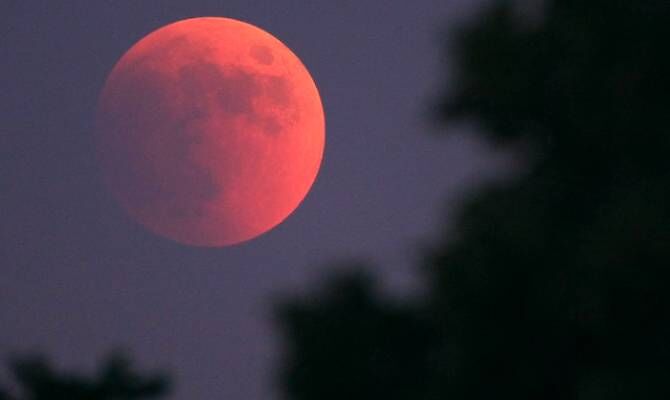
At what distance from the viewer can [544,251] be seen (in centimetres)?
536

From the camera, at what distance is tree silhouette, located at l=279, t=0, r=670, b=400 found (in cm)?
508

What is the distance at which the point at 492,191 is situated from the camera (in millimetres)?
5680

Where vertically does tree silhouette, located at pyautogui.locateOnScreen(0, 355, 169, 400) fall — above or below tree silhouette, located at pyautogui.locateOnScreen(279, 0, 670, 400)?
above

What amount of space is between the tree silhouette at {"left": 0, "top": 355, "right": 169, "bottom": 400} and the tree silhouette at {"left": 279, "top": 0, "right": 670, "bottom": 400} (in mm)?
4602

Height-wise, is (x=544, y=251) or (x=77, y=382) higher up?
(x=77, y=382)

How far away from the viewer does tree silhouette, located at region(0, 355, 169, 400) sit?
10383 millimetres

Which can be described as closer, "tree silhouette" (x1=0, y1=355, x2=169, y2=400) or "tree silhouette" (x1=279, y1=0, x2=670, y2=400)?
"tree silhouette" (x1=279, y1=0, x2=670, y2=400)

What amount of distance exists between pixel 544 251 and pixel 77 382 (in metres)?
6.48

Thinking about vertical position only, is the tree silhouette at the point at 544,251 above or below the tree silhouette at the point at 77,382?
below

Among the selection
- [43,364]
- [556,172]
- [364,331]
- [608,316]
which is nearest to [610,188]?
[556,172]

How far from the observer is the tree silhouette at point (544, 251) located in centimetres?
508

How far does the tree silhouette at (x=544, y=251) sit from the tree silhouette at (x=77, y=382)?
460 centimetres

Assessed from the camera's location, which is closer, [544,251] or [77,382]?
[544,251]

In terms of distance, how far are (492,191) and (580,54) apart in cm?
88
